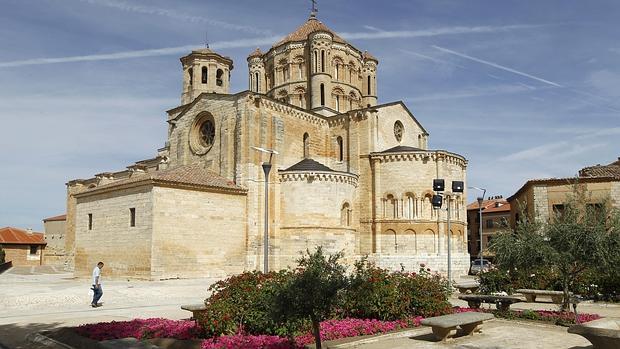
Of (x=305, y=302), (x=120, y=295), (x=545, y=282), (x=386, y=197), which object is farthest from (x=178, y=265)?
(x=305, y=302)

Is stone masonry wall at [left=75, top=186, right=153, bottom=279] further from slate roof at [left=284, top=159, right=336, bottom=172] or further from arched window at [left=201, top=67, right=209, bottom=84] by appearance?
arched window at [left=201, top=67, right=209, bottom=84]

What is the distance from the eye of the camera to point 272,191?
98.8ft

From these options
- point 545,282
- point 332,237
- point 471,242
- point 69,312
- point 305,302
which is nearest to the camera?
point 305,302

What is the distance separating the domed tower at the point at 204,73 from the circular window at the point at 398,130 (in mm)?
12583

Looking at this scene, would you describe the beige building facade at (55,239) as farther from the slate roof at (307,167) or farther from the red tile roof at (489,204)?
the red tile roof at (489,204)

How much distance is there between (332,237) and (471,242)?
129 ft

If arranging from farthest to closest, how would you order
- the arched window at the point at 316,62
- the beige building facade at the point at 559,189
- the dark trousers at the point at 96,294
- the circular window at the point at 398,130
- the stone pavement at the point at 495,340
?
the arched window at the point at 316,62 → the circular window at the point at 398,130 → the beige building facade at the point at 559,189 → the dark trousers at the point at 96,294 → the stone pavement at the point at 495,340

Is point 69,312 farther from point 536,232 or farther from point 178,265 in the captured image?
point 536,232

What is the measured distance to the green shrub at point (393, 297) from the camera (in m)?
11.4

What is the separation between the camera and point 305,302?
7512mm

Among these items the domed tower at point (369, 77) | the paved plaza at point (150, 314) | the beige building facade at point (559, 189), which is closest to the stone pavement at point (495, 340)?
the paved plaza at point (150, 314)

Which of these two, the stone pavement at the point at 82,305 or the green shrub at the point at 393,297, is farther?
the stone pavement at the point at 82,305

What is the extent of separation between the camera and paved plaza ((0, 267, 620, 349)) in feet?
31.2

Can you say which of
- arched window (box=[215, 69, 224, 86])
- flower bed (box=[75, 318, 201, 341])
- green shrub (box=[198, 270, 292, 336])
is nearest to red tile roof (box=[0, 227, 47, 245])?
arched window (box=[215, 69, 224, 86])
